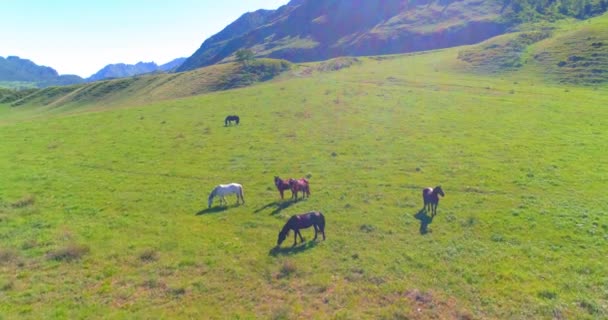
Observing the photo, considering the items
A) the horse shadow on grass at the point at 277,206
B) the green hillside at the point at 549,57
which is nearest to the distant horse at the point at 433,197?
the horse shadow on grass at the point at 277,206

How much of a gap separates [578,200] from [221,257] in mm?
21635

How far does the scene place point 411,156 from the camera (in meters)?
36.1

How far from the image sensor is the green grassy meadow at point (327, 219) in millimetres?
16047

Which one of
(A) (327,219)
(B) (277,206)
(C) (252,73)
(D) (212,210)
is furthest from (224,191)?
(C) (252,73)

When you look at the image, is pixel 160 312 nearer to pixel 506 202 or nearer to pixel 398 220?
pixel 398 220

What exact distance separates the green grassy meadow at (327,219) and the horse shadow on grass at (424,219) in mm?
114

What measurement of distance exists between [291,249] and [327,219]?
168 inches

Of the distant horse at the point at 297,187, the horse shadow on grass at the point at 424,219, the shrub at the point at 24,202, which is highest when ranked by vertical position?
the shrub at the point at 24,202

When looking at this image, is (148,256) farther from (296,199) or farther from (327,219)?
(296,199)

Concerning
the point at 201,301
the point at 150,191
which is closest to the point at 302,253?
the point at 201,301

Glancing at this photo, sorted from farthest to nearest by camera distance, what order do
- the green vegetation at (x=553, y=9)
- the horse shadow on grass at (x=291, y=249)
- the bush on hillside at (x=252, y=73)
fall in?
1. the green vegetation at (x=553, y=9)
2. the bush on hillside at (x=252, y=73)
3. the horse shadow on grass at (x=291, y=249)

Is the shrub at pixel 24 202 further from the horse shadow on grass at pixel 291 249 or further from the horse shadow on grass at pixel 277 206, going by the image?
the horse shadow on grass at pixel 291 249

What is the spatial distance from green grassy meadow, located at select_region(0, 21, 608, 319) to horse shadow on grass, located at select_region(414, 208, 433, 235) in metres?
0.11

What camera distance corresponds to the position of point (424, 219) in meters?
23.0
